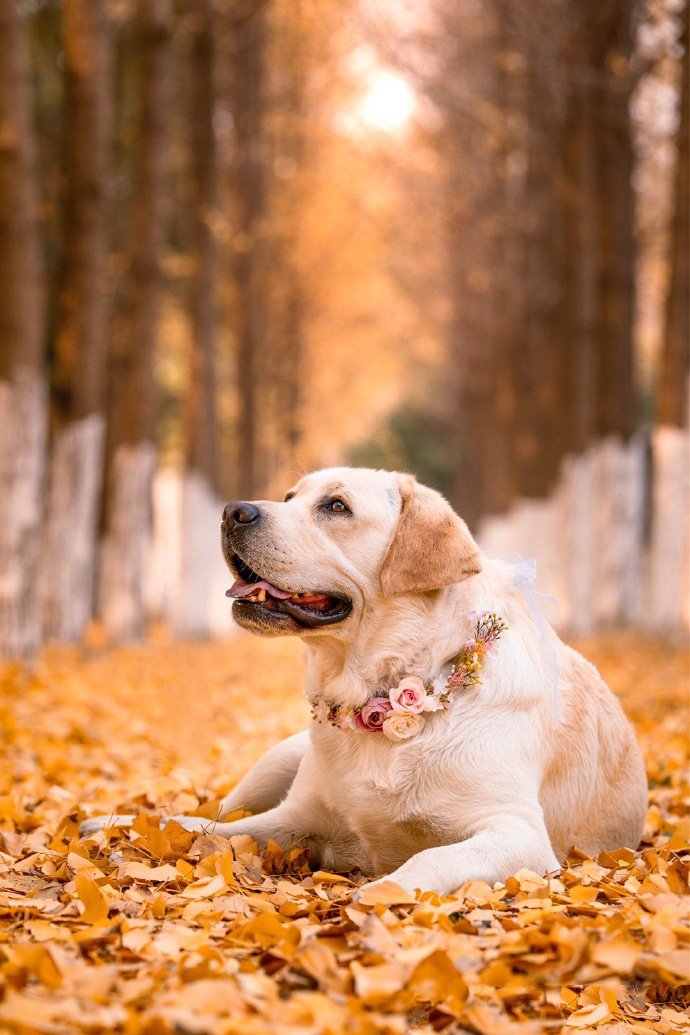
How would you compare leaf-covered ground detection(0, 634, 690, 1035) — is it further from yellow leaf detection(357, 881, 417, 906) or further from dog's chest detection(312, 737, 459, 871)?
dog's chest detection(312, 737, 459, 871)

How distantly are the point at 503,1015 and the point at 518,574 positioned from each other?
6.51 ft

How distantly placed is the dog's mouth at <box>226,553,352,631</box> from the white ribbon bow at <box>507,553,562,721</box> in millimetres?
789

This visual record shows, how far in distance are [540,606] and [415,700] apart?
2.90ft

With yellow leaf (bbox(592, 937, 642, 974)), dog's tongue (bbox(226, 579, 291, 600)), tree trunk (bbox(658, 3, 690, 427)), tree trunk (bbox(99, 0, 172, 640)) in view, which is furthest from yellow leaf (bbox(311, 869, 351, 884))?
tree trunk (bbox(99, 0, 172, 640))

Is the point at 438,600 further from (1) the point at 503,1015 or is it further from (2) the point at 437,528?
(1) the point at 503,1015

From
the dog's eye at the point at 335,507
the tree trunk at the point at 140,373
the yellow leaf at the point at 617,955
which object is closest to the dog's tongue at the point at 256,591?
the dog's eye at the point at 335,507

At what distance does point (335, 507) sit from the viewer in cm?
442

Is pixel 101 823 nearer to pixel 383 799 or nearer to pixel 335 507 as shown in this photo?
pixel 383 799

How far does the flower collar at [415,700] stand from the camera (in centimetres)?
413

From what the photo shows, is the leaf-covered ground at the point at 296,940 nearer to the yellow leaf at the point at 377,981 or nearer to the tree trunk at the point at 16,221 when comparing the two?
the yellow leaf at the point at 377,981

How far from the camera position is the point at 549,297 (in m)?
20.6

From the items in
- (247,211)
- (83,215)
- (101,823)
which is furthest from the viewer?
(247,211)

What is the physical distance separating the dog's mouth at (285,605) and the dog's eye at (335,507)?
0.31 meters

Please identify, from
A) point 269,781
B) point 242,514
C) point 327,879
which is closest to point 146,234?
point 269,781
